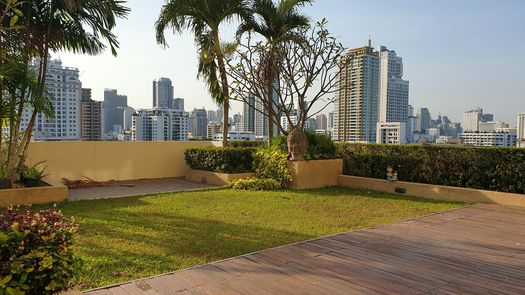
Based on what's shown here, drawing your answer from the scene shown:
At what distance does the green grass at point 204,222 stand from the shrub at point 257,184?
47 centimetres

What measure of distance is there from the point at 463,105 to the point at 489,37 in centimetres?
240

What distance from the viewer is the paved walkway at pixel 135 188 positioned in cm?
817

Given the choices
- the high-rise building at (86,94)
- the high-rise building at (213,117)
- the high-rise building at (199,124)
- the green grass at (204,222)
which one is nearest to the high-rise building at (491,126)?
the green grass at (204,222)

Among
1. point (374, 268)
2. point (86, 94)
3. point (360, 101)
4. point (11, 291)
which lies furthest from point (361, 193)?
point (86, 94)

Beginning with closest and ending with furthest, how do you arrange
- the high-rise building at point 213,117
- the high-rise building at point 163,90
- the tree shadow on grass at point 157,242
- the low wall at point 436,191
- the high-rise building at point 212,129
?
the tree shadow on grass at point 157,242 → the low wall at point 436,191 → the high-rise building at point 212,129 → the high-rise building at point 213,117 → the high-rise building at point 163,90

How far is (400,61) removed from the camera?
13.0 metres

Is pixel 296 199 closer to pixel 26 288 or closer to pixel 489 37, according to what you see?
pixel 26 288

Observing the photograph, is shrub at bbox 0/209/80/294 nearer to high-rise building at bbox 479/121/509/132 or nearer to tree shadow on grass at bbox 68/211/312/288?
tree shadow on grass at bbox 68/211/312/288

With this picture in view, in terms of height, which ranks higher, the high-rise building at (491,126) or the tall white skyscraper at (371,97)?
the tall white skyscraper at (371,97)

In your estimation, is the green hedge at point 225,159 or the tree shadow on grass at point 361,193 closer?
the tree shadow on grass at point 361,193

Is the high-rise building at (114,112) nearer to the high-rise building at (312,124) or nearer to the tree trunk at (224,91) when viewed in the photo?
the tree trunk at (224,91)

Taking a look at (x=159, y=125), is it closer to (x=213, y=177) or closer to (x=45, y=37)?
(x=213, y=177)

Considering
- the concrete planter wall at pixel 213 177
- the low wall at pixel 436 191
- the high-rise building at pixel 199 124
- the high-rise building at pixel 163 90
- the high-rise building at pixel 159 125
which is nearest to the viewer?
the low wall at pixel 436 191

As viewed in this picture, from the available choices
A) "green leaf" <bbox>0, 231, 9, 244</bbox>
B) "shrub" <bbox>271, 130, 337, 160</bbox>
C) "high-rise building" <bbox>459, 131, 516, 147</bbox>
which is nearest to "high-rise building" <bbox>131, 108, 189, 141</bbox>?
"shrub" <bbox>271, 130, 337, 160</bbox>
